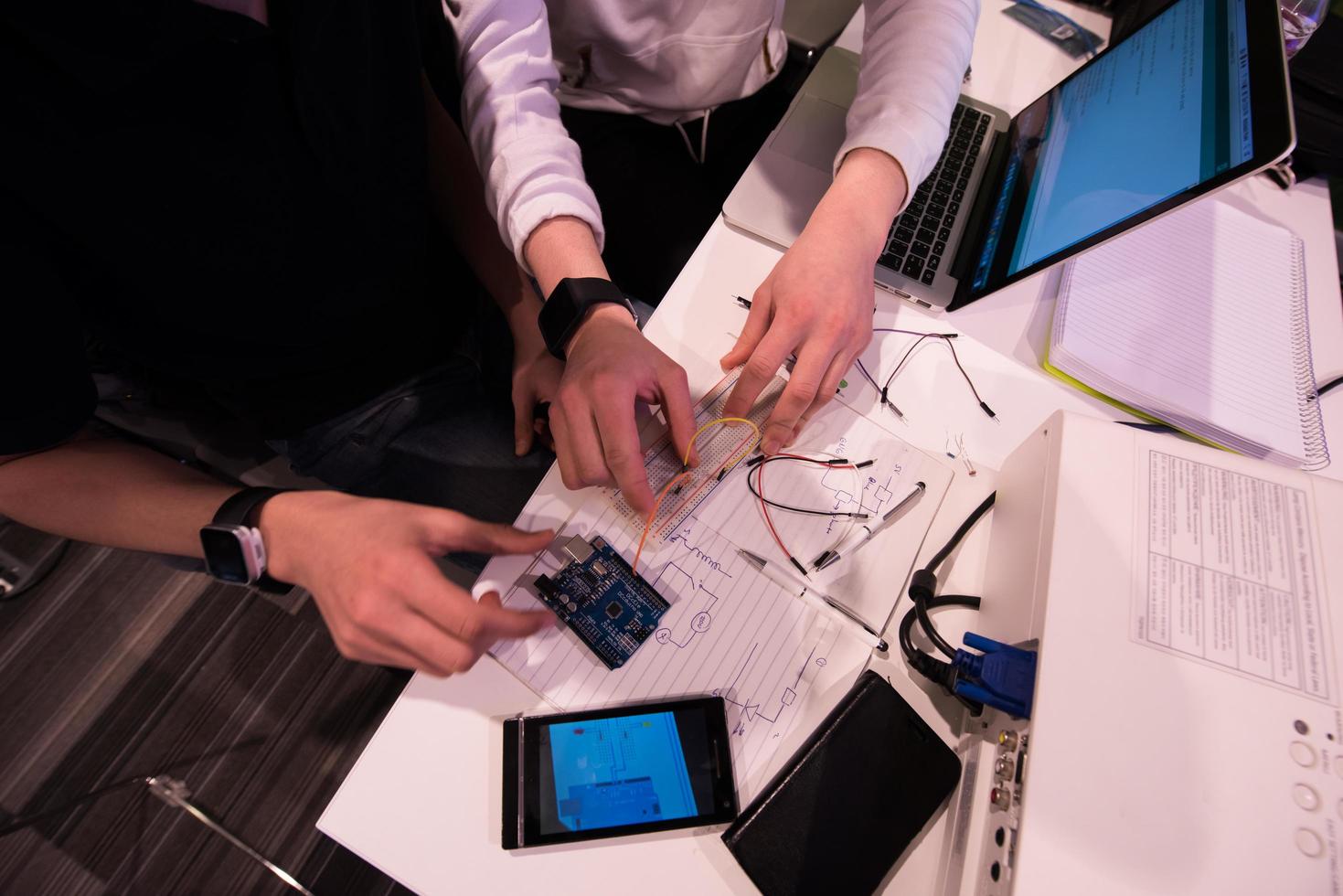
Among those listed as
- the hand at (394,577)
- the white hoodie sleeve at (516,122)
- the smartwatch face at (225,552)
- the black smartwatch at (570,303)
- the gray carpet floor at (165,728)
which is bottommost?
the gray carpet floor at (165,728)

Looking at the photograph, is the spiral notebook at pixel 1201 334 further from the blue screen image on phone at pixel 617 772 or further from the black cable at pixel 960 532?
the blue screen image on phone at pixel 617 772

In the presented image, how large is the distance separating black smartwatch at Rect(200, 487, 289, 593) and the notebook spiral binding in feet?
4.31

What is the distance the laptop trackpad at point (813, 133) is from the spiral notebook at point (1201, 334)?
1.38 ft

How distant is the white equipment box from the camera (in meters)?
0.52

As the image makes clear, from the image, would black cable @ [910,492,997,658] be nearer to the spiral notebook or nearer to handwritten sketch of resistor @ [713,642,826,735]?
handwritten sketch of resistor @ [713,642,826,735]

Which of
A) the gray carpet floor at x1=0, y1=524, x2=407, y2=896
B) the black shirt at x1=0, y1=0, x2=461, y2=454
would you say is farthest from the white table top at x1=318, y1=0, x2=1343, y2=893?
the gray carpet floor at x1=0, y1=524, x2=407, y2=896

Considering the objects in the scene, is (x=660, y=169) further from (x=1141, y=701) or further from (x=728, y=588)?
(x=1141, y=701)

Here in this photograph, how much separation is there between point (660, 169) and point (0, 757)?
1.87 metres

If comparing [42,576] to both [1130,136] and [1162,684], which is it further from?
[1130,136]

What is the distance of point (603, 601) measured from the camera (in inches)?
27.7

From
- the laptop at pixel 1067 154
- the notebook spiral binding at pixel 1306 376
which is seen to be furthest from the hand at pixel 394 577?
the notebook spiral binding at pixel 1306 376

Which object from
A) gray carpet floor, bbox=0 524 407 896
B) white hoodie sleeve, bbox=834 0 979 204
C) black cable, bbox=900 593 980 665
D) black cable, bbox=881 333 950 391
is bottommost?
gray carpet floor, bbox=0 524 407 896

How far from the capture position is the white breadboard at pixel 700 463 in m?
0.76

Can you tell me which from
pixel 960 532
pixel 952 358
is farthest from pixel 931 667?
pixel 952 358
